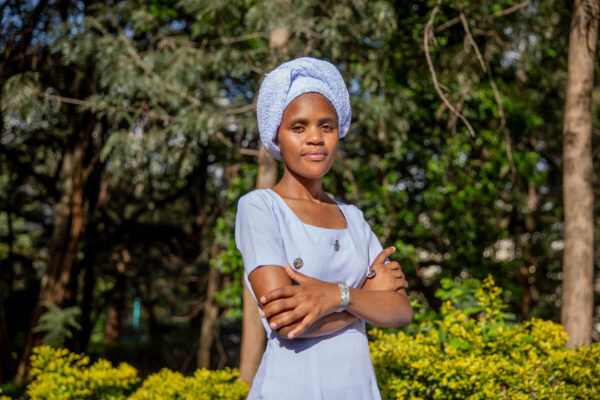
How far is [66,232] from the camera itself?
1133cm

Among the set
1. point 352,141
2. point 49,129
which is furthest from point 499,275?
point 49,129

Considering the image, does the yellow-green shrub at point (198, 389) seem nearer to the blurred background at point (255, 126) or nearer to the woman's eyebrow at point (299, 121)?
the blurred background at point (255, 126)

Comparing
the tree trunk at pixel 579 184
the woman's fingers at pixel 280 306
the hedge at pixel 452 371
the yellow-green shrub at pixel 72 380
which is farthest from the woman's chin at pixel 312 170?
the tree trunk at pixel 579 184

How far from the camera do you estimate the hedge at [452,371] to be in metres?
3.99

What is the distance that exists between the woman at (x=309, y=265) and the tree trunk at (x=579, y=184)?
13.9 feet

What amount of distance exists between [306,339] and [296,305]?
0.94ft

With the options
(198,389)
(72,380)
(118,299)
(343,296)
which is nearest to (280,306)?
(343,296)

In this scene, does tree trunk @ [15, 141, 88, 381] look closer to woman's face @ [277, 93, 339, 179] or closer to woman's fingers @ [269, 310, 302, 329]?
woman's face @ [277, 93, 339, 179]

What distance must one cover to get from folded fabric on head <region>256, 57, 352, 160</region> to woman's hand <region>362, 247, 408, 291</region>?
1.98 ft

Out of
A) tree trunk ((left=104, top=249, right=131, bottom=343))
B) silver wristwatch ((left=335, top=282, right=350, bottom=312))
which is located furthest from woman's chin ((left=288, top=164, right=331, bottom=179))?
tree trunk ((left=104, top=249, right=131, bottom=343))

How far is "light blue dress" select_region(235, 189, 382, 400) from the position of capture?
2.04m

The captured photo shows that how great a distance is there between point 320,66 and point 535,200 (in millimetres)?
12650

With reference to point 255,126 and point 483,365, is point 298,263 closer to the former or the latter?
point 483,365

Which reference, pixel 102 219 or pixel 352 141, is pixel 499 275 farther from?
pixel 102 219
